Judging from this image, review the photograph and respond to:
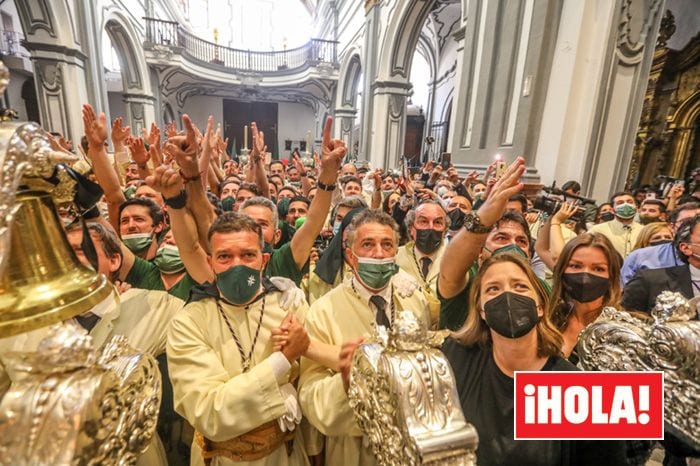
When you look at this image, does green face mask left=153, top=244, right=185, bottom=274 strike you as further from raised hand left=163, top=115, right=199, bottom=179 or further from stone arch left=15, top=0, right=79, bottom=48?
stone arch left=15, top=0, right=79, bottom=48

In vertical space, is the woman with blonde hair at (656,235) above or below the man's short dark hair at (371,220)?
below

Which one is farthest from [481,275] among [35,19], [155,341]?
[35,19]

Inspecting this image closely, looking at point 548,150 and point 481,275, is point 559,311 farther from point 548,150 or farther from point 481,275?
point 548,150

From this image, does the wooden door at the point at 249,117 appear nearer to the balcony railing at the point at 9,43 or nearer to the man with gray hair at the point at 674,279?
the balcony railing at the point at 9,43

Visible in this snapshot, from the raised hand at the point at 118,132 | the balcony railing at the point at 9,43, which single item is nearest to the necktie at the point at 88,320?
the raised hand at the point at 118,132

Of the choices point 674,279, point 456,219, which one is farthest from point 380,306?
point 674,279

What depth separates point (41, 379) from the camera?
20.5 inches

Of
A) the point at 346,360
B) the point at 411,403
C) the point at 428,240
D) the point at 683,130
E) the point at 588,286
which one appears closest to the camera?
the point at 411,403

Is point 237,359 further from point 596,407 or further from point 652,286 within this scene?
point 652,286

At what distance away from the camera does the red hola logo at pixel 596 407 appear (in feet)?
3.05

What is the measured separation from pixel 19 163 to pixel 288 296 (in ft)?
3.98

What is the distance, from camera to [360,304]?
167 centimetres

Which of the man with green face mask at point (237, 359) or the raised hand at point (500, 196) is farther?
the raised hand at point (500, 196)

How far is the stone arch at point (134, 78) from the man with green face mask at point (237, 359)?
50.4ft
